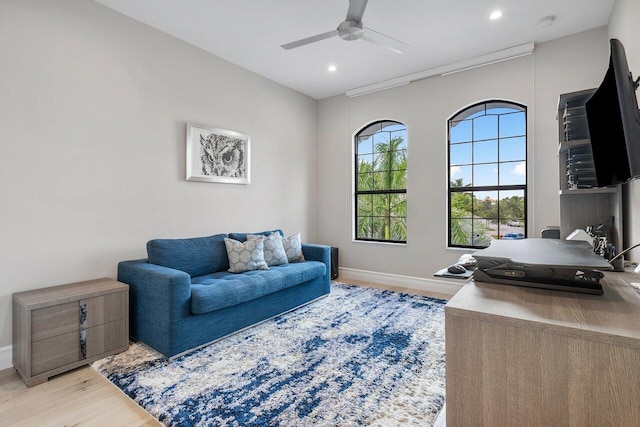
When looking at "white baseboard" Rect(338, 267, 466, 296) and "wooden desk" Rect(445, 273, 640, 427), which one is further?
"white baseboard" Rect(338, 267, 466, 296)

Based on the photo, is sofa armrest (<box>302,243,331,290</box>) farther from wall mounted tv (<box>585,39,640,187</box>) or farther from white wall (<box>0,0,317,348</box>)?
wall mounted tv (<box>585,39,640,187</box>)

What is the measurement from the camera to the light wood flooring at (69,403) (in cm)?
169

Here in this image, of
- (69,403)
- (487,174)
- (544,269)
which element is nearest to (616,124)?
(544,269)

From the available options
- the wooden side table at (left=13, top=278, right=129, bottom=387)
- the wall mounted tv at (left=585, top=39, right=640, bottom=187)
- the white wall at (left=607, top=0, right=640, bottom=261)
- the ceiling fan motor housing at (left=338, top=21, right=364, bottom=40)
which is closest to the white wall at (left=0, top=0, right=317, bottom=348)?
the wooden side table at (left=13, top=278, right=129, bottom=387)

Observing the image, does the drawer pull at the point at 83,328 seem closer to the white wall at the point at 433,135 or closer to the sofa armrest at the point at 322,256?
the sofa armrest at the point at 322,256

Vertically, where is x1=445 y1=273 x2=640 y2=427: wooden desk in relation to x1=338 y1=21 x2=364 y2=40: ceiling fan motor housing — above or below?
below

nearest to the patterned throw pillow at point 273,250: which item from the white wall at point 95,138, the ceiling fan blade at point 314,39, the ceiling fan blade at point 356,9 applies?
the white wall at point 95,138

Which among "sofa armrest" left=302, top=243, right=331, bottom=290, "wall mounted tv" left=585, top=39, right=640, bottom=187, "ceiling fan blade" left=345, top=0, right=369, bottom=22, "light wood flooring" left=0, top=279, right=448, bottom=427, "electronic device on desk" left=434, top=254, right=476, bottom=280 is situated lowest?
"light wood flooring" left=0, top=279, right=448, bottom=427

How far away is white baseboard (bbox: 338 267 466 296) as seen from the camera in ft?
13.2

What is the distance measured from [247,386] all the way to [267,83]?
147 inches

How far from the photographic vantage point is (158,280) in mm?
2391

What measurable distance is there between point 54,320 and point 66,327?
89 millimetres

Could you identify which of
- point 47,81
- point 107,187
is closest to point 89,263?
point 107,187

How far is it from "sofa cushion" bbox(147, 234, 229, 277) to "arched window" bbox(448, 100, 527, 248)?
9.37 ft
